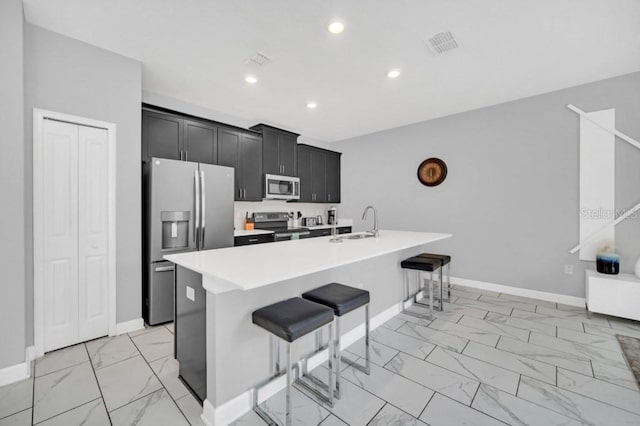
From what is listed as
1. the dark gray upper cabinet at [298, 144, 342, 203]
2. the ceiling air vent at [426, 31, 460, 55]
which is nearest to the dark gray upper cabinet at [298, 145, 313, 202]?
the dark gray upper cabinet at [298, 144, 342, 203]

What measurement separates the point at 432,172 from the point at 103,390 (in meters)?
4.73

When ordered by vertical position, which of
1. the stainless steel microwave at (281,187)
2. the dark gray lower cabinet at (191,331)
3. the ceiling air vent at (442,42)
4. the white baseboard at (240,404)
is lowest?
the white baseboard at (240,404)

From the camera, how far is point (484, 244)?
13.3ft

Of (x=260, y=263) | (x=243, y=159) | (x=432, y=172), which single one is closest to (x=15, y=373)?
(x=260, y=263)

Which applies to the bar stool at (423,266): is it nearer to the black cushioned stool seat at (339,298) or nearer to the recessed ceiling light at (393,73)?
the black cushioned stool seat at (339,298)

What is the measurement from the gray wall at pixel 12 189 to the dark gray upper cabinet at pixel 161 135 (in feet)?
3.80

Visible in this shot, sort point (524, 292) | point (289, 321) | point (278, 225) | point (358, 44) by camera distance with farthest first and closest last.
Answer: point (278, 225), point (524, 292), point (358, 44), point (289, 321)

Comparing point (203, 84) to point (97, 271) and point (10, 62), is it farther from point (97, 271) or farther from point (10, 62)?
point (97, 271)

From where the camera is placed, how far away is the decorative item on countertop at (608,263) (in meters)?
2.99

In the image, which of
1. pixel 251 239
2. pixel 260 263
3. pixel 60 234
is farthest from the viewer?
pixel 251 239

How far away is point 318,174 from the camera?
18.1 ft

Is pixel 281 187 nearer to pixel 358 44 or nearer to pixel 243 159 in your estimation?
pixel 243 159

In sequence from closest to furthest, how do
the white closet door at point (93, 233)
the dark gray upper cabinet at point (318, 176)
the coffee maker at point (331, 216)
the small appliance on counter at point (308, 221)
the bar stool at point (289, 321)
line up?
the bar stool at point (289, 321) < the white closet door at point (93, 233) < the dark gray upper cabinet at point (318, 176) < the small appliance on counter at point (308, 221) < the coffee maker at point (331, 216)

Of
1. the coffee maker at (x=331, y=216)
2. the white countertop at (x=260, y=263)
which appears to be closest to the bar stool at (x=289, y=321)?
the white countertop at (x=260, y=263)
